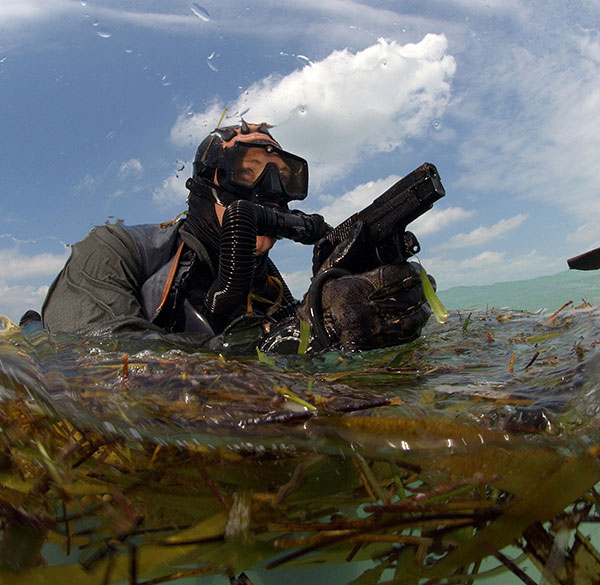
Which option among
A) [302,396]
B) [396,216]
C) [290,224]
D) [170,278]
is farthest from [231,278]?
[302,396]

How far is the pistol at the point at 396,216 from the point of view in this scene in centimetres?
249

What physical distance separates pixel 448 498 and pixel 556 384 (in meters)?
0.84

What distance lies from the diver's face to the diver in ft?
0.04

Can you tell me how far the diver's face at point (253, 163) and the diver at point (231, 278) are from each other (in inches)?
0.4

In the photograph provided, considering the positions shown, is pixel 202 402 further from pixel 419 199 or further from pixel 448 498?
pixel 419 199

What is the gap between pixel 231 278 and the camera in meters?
3.31

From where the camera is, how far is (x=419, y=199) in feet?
8.25

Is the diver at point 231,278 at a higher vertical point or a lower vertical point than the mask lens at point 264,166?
lower

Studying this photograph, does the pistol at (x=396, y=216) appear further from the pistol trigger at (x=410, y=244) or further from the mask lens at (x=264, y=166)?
the mask lens at (x=264, y=166)

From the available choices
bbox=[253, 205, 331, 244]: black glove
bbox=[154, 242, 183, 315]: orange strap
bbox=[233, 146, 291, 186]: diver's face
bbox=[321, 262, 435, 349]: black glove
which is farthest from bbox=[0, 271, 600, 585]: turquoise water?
bbox=[233, 146, 291, 186]: diver's face

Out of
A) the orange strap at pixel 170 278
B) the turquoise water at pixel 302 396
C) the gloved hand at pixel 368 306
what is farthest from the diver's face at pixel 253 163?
the turquoise water at pixel 302 396

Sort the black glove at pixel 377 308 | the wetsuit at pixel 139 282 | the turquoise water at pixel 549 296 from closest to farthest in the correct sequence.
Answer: the black glove at pixel 377 308, the wetsuit at pixel 139 282, the turquoise water at pixel 549 296

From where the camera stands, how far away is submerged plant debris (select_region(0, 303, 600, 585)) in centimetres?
89

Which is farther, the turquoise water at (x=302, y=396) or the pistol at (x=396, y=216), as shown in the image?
the pistol at (x=396, y=216)
